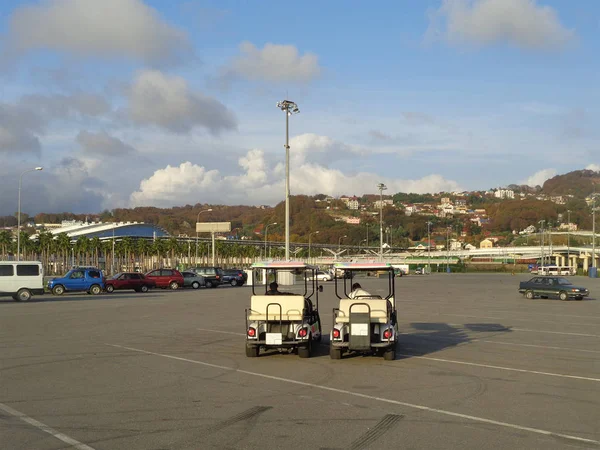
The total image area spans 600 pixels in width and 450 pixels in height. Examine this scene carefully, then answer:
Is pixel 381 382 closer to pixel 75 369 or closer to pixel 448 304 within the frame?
pixel 75 369

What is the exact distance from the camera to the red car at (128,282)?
155 feet

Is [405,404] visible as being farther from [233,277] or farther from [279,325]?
[233,277]

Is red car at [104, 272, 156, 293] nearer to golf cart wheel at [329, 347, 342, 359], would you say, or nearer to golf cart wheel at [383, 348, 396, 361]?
golf cart wheel at [329, 347, 342, 359]

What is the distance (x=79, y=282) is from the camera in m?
43.8

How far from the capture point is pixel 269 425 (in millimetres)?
8484

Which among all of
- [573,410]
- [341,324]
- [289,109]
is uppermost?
[289,109]

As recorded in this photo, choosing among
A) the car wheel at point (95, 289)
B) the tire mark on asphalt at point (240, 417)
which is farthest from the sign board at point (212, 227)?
the tire mark on asphalt at point (240, 417)

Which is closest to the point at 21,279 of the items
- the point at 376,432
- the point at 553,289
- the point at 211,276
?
the point at 211,276

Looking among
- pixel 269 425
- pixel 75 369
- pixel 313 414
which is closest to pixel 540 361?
pixel 313 414

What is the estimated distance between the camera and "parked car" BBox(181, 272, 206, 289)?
55.0 metres

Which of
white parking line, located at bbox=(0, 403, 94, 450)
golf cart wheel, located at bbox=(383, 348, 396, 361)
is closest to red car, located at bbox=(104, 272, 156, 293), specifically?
golf cart wheel, located at bbox=(383, 348, 396, 361)

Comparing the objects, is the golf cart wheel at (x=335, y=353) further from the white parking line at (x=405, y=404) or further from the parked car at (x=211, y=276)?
the parked car at (x=211, y=276)

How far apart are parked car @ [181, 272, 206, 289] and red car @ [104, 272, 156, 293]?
5.92 m

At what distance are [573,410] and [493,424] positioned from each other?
163 cm
